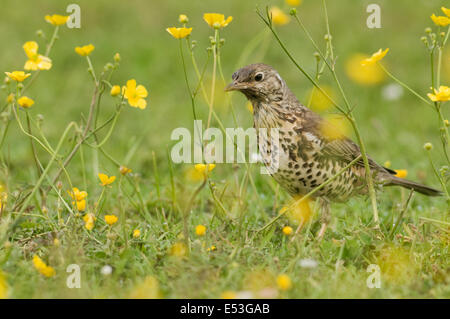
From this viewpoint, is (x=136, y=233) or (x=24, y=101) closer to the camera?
(x=24, y=101)

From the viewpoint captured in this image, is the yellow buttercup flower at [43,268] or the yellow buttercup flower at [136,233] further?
the yellow buttercup flower at [136,233]

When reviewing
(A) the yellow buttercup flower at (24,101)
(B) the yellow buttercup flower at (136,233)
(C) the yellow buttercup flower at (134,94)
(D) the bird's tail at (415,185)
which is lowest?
(B) the yellow buttercup flower at (136,233)

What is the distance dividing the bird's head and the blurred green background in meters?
2.15

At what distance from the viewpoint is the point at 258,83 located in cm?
452

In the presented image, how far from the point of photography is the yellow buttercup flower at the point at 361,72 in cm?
846

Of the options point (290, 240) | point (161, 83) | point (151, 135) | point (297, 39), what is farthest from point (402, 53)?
point (290, 240)

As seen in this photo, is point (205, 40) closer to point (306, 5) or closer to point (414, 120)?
point (306, 5)

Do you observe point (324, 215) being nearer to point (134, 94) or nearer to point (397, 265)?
point (397, 265)

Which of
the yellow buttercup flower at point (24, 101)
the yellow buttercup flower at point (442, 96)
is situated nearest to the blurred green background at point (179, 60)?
the yellow buttercup flower at point (442, 96)

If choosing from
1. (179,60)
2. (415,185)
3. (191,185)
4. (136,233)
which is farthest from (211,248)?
(179,60)

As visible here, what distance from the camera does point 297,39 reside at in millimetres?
10617

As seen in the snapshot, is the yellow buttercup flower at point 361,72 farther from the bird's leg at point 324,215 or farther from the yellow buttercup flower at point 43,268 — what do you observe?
the yellow buttercup flower at point 43,268

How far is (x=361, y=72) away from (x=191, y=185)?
3.68 meters

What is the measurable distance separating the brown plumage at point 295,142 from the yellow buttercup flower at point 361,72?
380 cm
